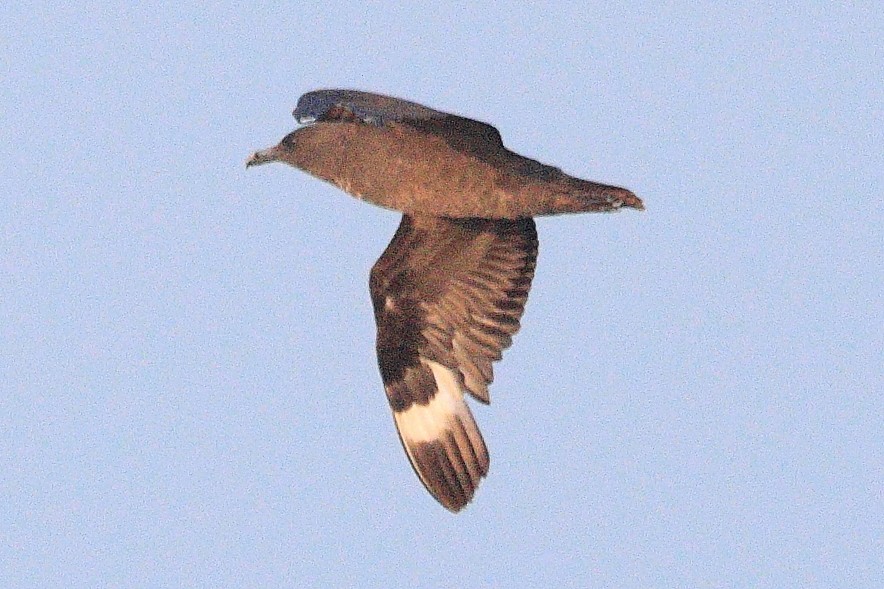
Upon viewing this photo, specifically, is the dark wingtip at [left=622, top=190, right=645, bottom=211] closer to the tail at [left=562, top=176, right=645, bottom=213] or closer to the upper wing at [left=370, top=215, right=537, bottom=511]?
the tail at [left=562, top=176, right=645, bottom=213]

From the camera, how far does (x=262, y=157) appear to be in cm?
835

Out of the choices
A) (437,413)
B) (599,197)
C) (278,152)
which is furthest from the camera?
(437,413)

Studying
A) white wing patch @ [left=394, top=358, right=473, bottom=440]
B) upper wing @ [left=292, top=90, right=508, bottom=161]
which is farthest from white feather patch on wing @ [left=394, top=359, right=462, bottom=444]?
upper wing @ [left=292, top=90, right=508, bottom=161]

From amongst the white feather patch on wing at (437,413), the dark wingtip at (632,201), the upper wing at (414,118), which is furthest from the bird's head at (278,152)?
the dark wingtip at (632,201)

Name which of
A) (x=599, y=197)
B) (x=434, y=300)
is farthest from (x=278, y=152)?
(x=599, y=197)

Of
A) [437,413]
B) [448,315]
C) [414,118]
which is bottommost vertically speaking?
[437,413]

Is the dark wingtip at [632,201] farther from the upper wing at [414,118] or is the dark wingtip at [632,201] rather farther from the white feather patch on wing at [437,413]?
the white feather patch on wing at [437,413]

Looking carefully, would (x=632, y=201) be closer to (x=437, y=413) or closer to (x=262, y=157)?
(x=437, y=413)

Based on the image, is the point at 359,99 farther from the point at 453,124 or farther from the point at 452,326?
the point at 452,326

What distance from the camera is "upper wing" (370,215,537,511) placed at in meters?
8.40

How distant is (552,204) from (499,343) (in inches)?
37.9

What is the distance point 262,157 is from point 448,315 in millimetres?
1129

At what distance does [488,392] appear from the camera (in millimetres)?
8461

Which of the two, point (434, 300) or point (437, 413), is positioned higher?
point (434, 300)
